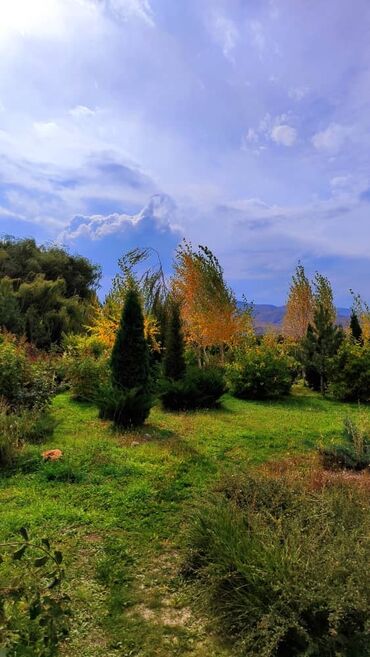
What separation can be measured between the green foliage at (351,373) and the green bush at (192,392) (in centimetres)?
419

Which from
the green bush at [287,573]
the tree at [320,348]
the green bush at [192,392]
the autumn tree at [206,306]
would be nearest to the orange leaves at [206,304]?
the autumn tree at [206,306]

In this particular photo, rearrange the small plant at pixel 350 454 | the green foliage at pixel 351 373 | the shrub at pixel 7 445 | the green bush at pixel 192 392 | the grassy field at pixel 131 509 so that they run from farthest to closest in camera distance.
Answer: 1. the green foliage at pixel 351 373
2. the green bush at pixel 192 392
3. the small plant at pixel 350 454
4. the shrub at pixel 7 445
5. the grassy field at pixel 131 509

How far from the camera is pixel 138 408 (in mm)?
8352

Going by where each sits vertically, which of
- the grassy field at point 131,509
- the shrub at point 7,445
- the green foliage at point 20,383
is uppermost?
the green foliage at point 20,383

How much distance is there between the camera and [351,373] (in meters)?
13.6

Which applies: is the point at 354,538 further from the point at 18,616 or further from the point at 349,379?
the point at 349,379

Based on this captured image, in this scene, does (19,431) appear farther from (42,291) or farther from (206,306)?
(42,291)

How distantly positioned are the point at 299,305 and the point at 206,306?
10.2m

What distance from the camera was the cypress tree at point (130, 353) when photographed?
9.71m

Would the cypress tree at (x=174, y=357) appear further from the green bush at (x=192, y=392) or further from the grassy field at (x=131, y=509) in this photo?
the grassy field at (x=131, y=509)

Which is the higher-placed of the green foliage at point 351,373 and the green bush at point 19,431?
the green foliage at point 351,373

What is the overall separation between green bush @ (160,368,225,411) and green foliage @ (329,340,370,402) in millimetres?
4185

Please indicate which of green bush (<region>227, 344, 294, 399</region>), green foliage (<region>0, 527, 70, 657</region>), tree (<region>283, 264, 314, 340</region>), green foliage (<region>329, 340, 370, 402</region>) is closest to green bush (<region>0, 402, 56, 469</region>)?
green foliage (<region>0, 527, 70, 657</region>)

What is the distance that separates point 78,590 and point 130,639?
61 centimetres
